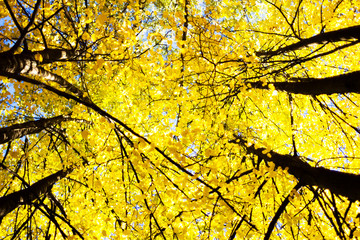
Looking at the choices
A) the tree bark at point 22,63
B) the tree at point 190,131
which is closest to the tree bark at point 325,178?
the tree at point 190,131

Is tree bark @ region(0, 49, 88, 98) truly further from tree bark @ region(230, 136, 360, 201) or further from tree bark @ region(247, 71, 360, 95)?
tree bark @ region(247, 71, 360, 95)

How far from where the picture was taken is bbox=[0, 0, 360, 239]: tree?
2.56 m

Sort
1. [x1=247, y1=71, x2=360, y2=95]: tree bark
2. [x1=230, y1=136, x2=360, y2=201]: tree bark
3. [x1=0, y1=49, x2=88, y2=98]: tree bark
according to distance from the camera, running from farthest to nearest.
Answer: [x1=247, y1=71, x2=360, y2=95]: tree bark, [x1=0, y1=49, x2=88, y2=98]: tree bark, [x1=230, y1=136, x2=360, y2=201]: tree bark

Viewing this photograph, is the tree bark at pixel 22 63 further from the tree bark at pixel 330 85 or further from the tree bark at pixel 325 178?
the tree bark at pixel 330 85

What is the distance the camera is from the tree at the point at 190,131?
2564mm

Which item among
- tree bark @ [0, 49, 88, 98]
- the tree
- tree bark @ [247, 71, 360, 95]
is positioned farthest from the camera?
the tree

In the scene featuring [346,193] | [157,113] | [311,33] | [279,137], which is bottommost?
[346,193]

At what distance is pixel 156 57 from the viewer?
540cm

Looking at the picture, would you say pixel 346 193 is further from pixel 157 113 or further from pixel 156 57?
pixel 157 113

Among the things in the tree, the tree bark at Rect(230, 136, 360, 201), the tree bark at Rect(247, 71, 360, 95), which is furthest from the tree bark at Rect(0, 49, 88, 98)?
the tree bark at Rect(247, 71, 360, 95)

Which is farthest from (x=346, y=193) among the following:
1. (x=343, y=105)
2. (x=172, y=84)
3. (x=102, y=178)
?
(x=343, y=105)

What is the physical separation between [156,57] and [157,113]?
5.65ft

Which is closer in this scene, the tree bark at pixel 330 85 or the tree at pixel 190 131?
the tree bark at pixel 330 85

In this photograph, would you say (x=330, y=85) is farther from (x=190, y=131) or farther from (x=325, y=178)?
(x=190, y=131)
